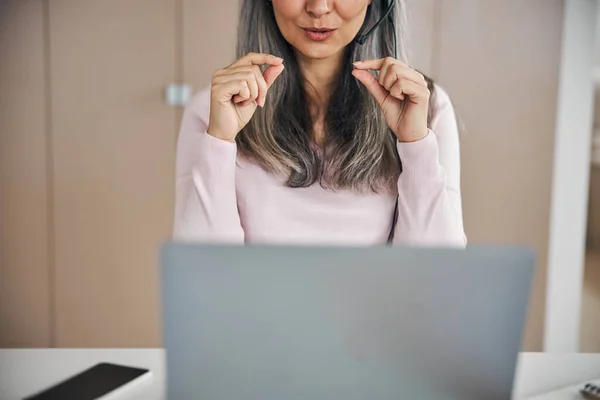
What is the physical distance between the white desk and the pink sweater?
1.09 ft

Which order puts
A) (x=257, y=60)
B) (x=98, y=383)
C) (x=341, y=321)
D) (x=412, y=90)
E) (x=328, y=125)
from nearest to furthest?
(x=341, y=321)
(x=98, y=383)
(x=412, y=90)
(x=257, y=60)
(x=328, y=125)

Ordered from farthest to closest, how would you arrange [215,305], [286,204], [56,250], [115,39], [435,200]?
[56,250]
[115,39]
[286,204]
[435,200]
[215,305]

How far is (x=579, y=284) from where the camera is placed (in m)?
1.87

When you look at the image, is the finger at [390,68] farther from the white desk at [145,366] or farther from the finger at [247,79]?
the white desk at [145,366]

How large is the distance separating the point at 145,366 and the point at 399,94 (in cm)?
77

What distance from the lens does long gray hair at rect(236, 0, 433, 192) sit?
1.43 m

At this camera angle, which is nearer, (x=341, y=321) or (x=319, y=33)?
(x=341, y=321)

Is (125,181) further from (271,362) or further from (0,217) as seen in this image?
(271,362)

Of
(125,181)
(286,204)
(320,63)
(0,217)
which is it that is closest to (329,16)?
(320,63)

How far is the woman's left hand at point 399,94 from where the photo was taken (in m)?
1.29

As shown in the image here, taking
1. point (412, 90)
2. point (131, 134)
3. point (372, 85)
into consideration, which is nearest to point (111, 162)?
point (131, 134)

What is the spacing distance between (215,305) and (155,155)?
126 cm

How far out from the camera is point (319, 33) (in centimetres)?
142

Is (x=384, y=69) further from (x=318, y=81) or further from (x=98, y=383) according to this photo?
(x=98, y=383)
